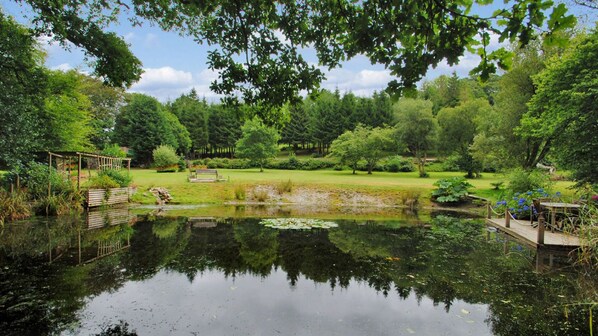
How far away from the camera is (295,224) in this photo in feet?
41.6

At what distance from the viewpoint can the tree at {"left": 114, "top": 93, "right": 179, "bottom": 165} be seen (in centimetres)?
4478

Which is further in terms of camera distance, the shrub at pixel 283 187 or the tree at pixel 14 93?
the shrub at pixel 283 187

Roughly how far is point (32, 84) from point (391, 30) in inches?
510

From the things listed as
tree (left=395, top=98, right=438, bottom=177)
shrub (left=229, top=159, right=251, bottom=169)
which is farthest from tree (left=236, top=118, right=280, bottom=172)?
tree (left=395, top=98, right=438, bottom=177)

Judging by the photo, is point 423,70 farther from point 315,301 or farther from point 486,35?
point 315,301

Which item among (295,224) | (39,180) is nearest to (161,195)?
(39,180)

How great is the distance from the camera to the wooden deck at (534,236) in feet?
30.5

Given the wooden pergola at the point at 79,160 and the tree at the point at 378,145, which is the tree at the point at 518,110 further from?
the wooden pergola at the point at 79,160

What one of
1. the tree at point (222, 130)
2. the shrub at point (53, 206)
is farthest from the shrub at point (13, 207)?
the tree at point (222, 130)

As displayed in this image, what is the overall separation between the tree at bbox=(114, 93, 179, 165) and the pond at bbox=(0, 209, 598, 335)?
35921 millimetres

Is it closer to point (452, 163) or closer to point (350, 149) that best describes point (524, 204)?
point (350, 149)

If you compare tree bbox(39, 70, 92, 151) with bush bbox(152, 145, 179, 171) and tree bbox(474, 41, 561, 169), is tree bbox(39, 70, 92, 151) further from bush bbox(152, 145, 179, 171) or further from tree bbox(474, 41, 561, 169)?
tree bbox(474, 41, 561, 169)

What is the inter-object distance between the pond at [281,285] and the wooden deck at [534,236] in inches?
18.9

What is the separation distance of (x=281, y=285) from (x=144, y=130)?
44005mm
